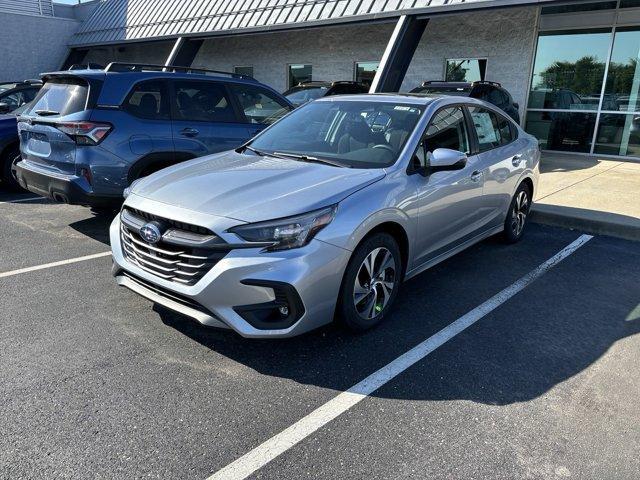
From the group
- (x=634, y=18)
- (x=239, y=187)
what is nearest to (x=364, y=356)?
(x=239, y=187)

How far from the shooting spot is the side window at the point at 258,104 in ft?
21.4

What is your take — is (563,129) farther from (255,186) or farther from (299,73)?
(255,186)

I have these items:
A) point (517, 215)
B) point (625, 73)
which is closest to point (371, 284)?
point (517, 215)

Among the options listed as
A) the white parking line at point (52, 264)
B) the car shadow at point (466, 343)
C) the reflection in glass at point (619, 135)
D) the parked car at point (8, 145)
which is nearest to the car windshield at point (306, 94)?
the parked car at point (8, 145)

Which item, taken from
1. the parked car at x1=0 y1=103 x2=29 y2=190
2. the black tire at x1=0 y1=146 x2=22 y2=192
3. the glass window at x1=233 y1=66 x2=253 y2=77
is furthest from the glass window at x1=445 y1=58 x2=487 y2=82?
the black tire at x1=0 y1=146 x2=22 y2=192

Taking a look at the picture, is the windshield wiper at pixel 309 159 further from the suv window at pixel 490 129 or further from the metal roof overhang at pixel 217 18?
the metal roof overhang at pixel 217 18

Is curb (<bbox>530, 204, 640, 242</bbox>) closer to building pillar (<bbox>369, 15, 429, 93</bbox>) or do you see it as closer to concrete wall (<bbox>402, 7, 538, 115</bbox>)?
building pillar (<bbox>369, 15, 429, 93</bbox>)

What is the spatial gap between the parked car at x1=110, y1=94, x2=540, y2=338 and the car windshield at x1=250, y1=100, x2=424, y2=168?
0.01 meters

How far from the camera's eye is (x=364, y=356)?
3.40 meters

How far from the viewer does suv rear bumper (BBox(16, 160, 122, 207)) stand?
5.14m

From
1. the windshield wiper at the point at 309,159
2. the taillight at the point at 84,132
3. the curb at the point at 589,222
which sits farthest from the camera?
the curb at the point at 589,222

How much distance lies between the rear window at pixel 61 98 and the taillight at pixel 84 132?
205 mm

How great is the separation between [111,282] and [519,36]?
37.3 feet

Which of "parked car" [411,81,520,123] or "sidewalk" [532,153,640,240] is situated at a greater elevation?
"parked car" [411,81,520,123]
